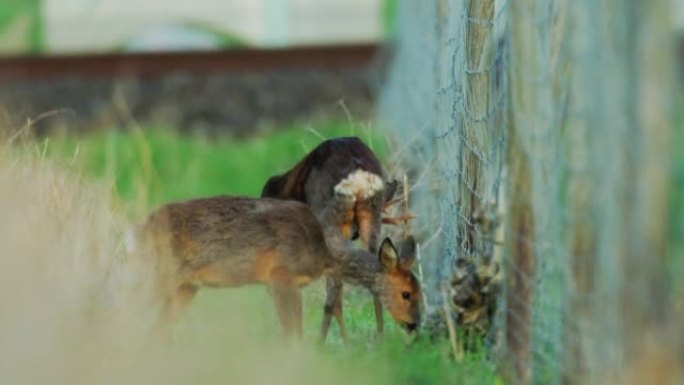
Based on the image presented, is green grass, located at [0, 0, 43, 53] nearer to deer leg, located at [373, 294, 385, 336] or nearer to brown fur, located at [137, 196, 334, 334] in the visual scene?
deer leg, located at [373, 294, 385, 336]

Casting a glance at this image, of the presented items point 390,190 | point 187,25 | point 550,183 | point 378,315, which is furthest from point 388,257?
point 187,25

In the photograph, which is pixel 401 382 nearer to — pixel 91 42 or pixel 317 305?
pixel 317 305

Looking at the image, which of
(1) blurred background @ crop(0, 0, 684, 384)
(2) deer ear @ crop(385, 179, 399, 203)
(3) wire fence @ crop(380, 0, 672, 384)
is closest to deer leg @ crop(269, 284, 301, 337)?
(1) blurred background @ crop(0, 0, 684, 384)

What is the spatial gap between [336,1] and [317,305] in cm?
1883

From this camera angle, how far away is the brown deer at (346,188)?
8.56 m

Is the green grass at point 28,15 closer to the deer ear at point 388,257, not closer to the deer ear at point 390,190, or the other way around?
the deer ear at point 390,190

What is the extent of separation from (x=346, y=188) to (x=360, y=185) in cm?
5

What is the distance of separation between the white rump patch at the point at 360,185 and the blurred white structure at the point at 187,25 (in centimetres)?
1555

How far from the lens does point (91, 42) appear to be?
2550cm

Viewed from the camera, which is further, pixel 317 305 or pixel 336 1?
pixel 336 1

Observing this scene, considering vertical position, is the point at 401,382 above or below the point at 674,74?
below

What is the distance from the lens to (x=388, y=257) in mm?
7945

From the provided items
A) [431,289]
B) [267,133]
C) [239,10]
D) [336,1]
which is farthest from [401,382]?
[336,1]

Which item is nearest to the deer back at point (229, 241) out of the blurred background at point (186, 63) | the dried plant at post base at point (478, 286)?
the dried plant at post base at point (478, 286)
